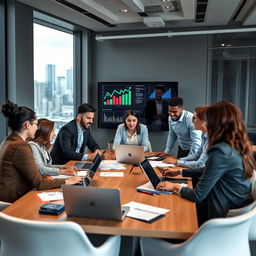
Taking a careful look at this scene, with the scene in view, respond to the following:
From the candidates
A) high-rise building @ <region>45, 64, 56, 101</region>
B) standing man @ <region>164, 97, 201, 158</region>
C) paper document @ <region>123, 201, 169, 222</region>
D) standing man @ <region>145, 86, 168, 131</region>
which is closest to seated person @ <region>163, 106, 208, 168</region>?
standing man @ <region>164, 97, 201, 158</region>

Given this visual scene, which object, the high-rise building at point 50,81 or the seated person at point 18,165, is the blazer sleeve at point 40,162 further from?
the high-rise building at point 50,81

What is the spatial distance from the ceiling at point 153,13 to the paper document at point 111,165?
6.86ft

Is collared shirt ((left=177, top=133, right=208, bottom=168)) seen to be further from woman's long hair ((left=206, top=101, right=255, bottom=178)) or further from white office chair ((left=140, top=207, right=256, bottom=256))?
white office chair ((left=140, top=207, right=256, bottom=256))

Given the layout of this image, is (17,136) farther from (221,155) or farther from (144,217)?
(221,155)

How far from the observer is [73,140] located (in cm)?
384

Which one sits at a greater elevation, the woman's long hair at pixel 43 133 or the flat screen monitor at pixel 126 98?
the flat screen monitor at pixel 126 98

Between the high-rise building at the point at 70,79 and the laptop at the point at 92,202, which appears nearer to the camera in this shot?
the laptop at the point at 92,202

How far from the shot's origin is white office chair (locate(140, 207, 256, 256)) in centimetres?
158

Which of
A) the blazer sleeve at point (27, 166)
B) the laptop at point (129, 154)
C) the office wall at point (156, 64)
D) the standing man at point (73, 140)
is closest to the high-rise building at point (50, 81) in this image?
the office wall at point (156, 64)

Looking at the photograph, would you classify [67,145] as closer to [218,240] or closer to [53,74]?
[53,74]

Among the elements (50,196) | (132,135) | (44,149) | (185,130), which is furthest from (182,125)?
(50,196)

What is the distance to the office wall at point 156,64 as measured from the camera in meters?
5.82

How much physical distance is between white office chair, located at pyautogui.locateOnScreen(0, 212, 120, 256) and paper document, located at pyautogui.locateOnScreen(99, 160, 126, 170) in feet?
4.89

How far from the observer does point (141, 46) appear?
6.04 m
